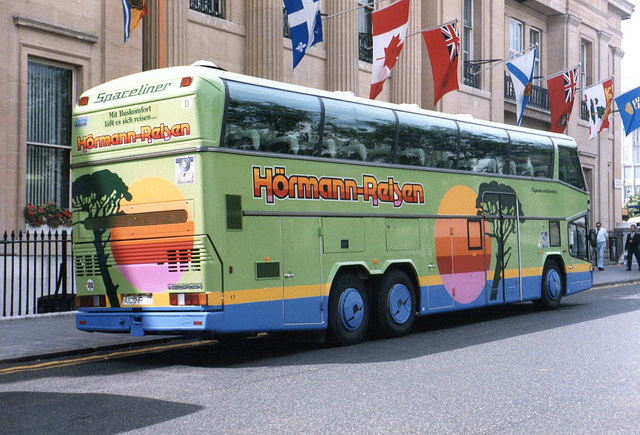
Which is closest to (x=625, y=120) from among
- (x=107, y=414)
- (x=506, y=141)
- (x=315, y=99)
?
(x=506, y=141)

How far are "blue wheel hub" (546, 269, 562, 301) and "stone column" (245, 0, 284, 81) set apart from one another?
825cm

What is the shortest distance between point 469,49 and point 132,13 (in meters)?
17.8

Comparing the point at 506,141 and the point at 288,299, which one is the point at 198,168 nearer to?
the point at 288,299

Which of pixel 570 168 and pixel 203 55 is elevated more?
pixel 203 55

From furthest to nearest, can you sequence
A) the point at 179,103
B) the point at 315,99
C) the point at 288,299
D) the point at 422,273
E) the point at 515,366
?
the point at 422,273 → the point at 315,99 → the point at 288,299 → the point at 179,103 → the point at 515,366

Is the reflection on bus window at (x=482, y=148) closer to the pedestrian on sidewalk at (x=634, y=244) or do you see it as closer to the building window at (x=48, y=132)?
the building window at (x=48, y=132)

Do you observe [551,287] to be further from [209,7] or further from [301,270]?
[209,7]

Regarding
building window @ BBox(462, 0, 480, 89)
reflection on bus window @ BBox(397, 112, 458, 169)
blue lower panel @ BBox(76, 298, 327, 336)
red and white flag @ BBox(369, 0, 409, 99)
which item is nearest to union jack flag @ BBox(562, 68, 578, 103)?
building window @ BBox(462, 0, 480, 89)

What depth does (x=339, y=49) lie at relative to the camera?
23203mm

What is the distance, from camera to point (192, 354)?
11156mm

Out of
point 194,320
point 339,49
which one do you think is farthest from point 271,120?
point 339,49

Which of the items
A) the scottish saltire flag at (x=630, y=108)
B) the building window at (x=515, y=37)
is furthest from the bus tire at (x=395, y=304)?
the building window at (x=515, y=37)

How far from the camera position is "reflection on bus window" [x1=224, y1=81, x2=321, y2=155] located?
33.1ft

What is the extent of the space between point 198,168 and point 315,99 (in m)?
2.34
